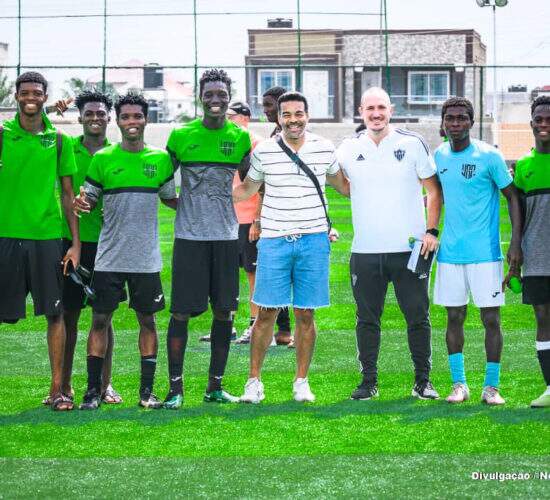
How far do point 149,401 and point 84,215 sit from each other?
1302 mm

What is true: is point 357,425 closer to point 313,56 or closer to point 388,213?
point 388,213

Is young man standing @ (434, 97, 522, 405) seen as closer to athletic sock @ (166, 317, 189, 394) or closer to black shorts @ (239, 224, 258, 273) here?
athletic sock @ (166, 317, 189, 394)

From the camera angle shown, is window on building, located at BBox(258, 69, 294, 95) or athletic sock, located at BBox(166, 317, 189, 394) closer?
athletic sock, located at BBox(166, 317, 189, 394)

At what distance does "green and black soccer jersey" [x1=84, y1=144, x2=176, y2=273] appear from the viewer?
7570 mm

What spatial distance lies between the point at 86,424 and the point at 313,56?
40.3 meters

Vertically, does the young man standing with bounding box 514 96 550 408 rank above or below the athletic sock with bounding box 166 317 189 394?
above

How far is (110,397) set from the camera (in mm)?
7930

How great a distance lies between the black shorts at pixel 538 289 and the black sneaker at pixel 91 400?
2.85 metres

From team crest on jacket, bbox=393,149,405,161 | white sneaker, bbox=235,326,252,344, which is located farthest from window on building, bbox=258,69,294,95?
team crest on jacket, bbox=393,149,405,161

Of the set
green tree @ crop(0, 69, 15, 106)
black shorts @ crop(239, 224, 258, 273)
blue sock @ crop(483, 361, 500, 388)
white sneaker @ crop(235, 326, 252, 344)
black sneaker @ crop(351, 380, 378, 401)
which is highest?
green tree @ crop(0, 69, 15, 106)

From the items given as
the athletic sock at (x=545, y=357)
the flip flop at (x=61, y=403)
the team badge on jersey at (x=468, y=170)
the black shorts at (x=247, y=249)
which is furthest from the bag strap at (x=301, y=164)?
the black shorts at (x=247, y=249)

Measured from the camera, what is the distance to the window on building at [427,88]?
166ft

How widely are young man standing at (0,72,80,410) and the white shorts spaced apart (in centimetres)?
239

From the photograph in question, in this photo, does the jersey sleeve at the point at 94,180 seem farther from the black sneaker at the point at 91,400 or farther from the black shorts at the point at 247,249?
the black shorts at the point at 247,249
